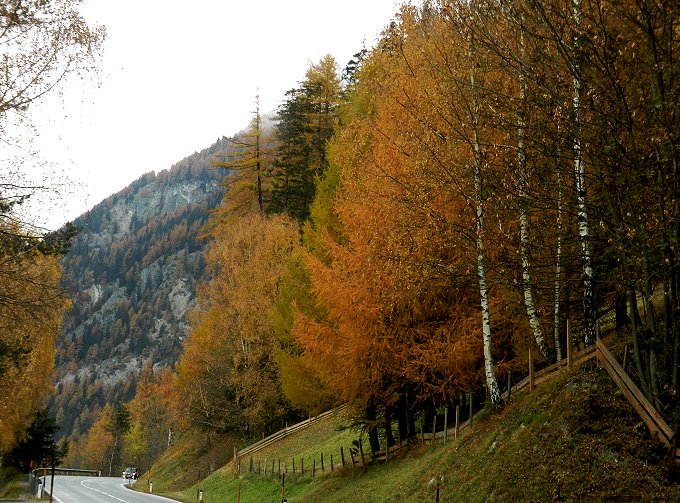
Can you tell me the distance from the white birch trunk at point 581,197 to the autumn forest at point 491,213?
5cm

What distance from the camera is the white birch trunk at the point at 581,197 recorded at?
25.6 feet

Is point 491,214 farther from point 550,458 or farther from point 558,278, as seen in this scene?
point 550,458

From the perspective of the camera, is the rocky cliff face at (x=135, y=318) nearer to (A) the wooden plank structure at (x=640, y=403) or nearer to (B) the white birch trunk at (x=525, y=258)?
(B) the white birch trunk at (x=525, y=258)

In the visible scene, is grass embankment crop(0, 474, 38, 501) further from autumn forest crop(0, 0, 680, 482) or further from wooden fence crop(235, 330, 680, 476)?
wooden fence crop(235, 330, 680, 476)

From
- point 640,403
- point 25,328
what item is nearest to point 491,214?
point 640,403

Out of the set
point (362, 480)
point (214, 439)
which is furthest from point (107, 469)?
point (362, 480)

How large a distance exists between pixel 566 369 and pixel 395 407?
665cm

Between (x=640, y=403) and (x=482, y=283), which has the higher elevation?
(x=482, y=283)

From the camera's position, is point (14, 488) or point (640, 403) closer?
point (640, 403)

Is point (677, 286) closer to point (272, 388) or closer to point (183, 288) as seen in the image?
point (272, 388)

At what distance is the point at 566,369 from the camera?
11.1 metres

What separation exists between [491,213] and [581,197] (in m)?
3.33

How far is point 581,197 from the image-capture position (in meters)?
8.50

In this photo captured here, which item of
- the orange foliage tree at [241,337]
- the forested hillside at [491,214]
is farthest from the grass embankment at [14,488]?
the forested hillside at [491,214]
